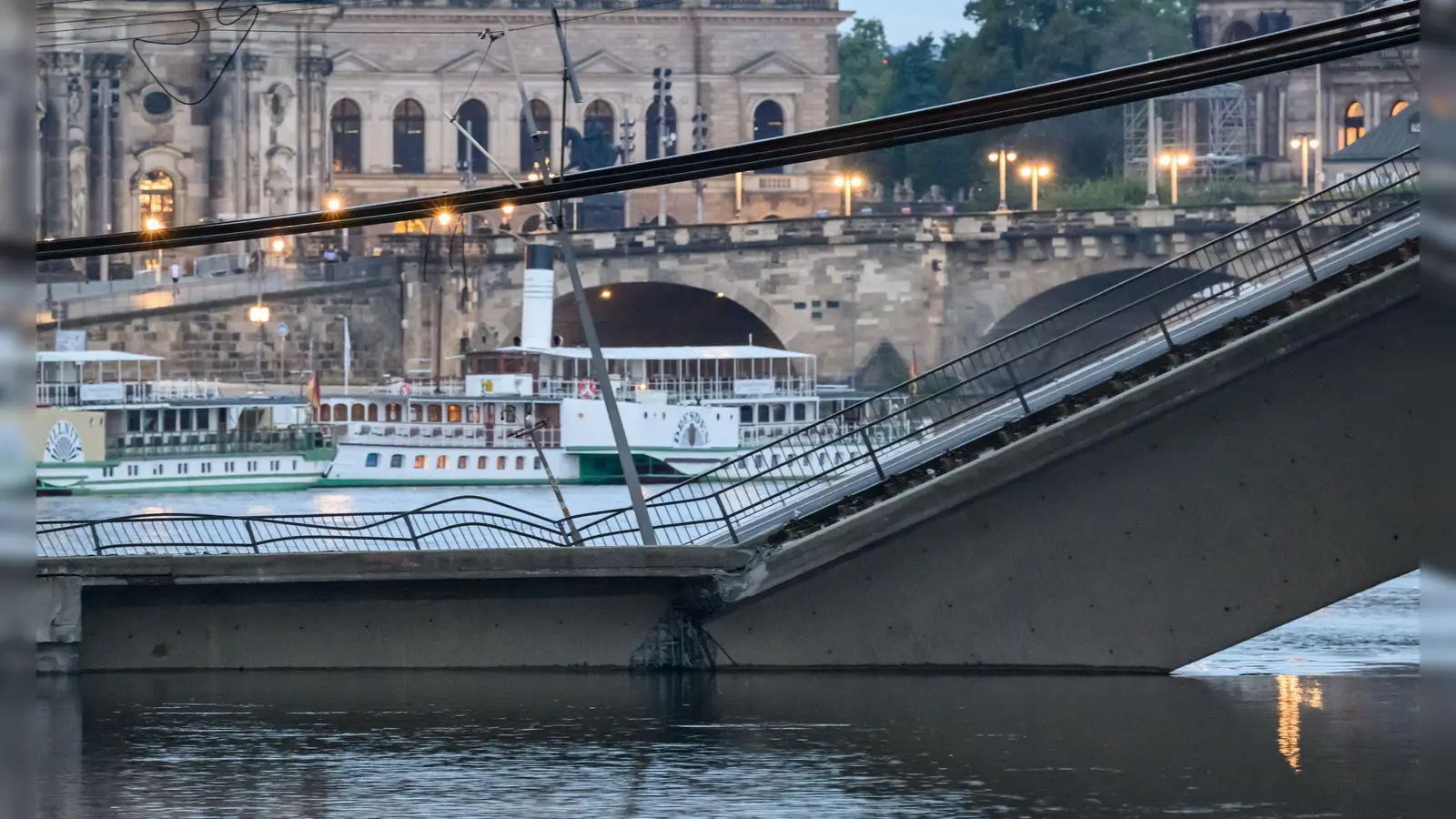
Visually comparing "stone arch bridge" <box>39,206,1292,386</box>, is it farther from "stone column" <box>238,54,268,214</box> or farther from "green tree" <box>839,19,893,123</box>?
"green tree" <box>839,19,893,123</box>

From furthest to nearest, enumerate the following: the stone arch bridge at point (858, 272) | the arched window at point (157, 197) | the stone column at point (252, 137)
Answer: the arched window at point (157, 197) < the stone column at point (252, 137) < the stone arch bridge at point (858, 272)

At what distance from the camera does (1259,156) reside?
10444cm

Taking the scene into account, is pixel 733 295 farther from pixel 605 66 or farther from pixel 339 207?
pixel 605 66

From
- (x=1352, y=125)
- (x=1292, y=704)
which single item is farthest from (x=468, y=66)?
(x=1292, y=704)

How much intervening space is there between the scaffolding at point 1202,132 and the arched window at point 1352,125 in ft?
14.0

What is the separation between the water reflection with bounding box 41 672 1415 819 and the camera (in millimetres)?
14781

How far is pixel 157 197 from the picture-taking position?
9856 centimetres

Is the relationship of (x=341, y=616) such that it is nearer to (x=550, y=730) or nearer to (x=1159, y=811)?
(x=550, y=730)

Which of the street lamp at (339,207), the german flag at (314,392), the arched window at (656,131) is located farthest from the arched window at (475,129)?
the german flag at (314,392)

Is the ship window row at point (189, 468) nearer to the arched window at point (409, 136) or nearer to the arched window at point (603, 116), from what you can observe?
the arched window at point (603, 116)

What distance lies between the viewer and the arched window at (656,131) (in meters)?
107

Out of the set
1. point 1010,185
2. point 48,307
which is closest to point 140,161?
point 48,307

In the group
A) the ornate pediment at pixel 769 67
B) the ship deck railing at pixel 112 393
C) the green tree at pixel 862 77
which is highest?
the green tree at pixel 862 77

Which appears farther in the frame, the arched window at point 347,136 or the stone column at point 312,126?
the arched window at point 347,136
